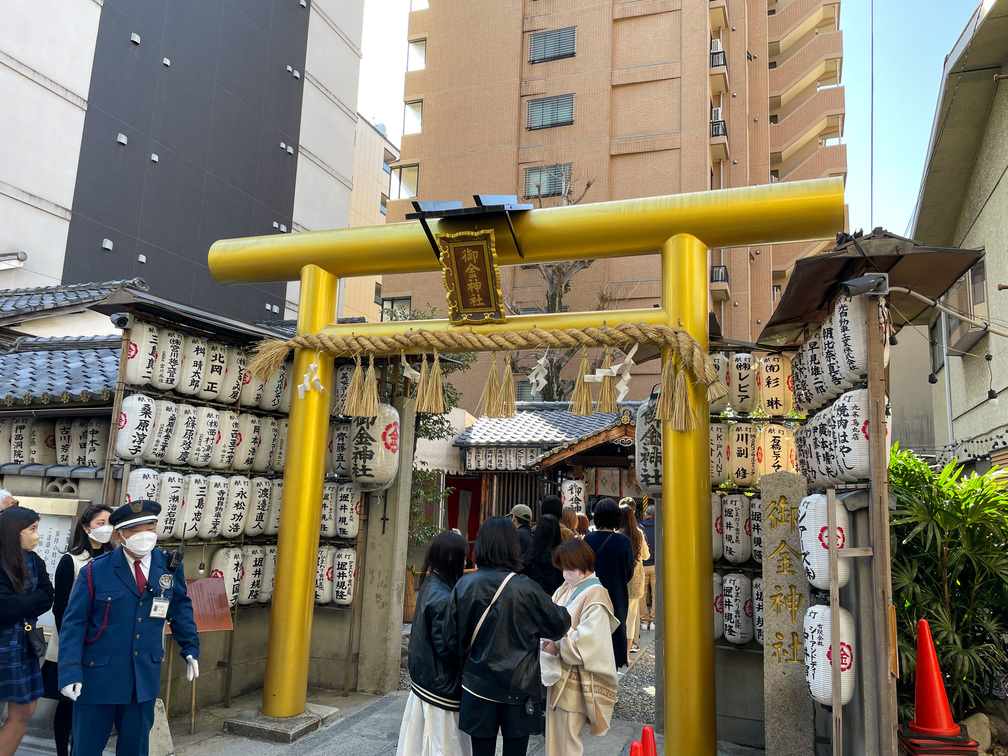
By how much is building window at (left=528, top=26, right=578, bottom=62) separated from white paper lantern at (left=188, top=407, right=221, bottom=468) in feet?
73.4

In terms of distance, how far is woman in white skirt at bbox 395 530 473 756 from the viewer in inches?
165

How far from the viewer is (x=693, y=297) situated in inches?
225

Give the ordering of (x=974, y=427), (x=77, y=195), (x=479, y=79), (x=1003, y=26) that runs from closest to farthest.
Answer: (x=1003, y=26), (x=974, y=427), (x=77, y=195), (x=479, y=79)

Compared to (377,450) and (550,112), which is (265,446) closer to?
(377,450)

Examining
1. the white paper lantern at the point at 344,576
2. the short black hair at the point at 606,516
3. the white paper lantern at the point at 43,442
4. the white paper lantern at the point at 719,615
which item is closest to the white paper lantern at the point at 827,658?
the white paper lantern at the point at 719,615

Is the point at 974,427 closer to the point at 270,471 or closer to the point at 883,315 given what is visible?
the point at 883,315

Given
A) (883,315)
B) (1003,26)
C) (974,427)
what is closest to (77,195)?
(883,315)

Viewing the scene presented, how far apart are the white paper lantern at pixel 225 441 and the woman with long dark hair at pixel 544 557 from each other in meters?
3.14

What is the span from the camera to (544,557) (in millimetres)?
6711

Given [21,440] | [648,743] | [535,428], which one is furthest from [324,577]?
[535,428]

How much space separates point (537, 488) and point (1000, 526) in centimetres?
1004

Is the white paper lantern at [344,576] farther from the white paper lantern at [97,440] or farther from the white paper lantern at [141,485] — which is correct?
the white paper lantern at [97,440]

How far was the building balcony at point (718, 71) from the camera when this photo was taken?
24.9 m

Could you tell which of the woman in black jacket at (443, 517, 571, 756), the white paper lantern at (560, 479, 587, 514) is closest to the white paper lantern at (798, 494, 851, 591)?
the woman in black jacket at (443, 517, 571, 756)
